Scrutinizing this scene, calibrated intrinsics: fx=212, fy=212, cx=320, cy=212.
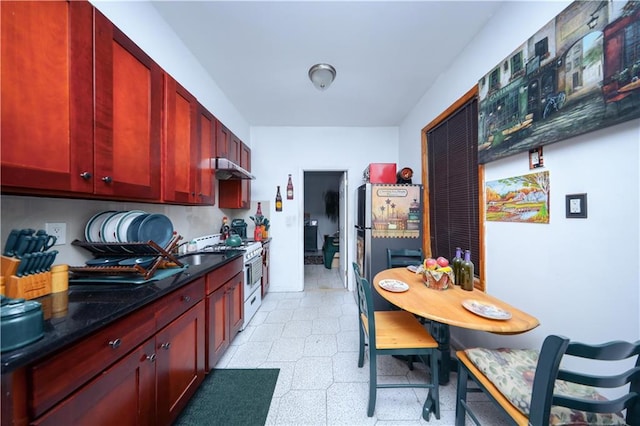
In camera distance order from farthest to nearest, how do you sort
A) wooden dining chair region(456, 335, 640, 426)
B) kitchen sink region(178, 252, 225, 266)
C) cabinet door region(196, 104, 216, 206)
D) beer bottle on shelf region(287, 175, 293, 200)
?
beer bottle on shelf region(287, 175, 293, 200), cabinet door region(196, 104, 216, 206), kitchen sink region(178, 252, 225, 266), wooden dining chair region(456, 335, 640, 426)

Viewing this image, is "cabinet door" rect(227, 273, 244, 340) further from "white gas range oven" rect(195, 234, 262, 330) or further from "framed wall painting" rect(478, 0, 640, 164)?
"framed wall painting" rect(478, 0, 640, 164)

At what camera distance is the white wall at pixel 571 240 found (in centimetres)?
96

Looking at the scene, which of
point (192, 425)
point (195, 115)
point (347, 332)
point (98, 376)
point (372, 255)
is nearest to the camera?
point (98, 376)

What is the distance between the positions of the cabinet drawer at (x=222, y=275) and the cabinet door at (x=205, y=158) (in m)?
0.65

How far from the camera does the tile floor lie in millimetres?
1386

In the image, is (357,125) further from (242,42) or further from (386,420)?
(386,420)

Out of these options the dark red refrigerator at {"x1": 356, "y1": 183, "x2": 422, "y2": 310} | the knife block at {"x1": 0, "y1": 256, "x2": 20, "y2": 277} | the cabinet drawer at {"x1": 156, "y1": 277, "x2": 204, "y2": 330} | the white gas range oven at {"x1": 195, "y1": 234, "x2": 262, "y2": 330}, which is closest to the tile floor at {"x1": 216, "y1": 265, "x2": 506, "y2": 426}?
the white gas range oven at {"x1": 195, "y1": 234, "x2": 262, "y2": 330}

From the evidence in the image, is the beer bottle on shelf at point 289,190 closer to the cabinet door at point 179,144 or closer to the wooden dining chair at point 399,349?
the cabinet door at point 179,144

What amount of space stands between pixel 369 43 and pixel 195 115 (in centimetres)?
166

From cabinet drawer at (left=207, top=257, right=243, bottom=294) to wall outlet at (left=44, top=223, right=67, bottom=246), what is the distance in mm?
801

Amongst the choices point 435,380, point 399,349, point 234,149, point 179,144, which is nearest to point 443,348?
point 435,380

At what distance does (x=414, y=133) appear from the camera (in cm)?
302

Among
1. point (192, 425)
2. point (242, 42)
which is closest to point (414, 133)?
point (242, 42)

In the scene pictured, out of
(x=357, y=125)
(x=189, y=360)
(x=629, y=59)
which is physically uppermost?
(x=357, y=125)
